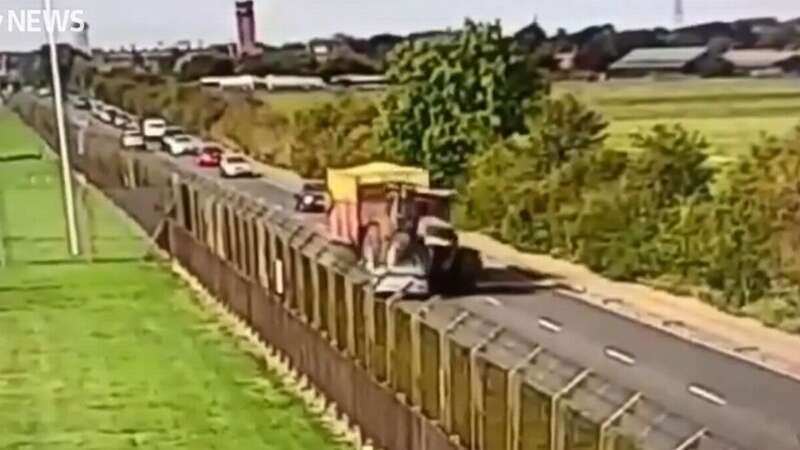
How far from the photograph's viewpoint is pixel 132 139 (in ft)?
226

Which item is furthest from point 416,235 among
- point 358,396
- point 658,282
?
point 358,396

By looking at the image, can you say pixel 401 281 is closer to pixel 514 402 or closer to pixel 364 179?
pixel 364 179

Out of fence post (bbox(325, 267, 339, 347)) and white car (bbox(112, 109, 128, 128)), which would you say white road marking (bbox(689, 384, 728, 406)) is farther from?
white car (bbox(112, 109, 128, 128))

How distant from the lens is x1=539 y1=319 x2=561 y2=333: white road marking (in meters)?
26.3

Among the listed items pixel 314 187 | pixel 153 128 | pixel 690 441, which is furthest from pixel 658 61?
pixel 690 441

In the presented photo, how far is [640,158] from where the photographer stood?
139 feet

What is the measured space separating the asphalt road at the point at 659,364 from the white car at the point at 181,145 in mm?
37087

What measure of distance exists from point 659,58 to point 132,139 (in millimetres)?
25792

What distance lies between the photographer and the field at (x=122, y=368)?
21.7m

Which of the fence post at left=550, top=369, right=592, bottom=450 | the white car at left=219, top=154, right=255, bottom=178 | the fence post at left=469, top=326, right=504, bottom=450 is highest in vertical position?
the fence post at left=550, top=369, right=592, bottom=450

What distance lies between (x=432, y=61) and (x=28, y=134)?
21.8 meters

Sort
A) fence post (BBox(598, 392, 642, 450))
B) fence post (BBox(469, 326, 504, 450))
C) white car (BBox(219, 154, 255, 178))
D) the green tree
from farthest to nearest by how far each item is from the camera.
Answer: white car (BBox(219, 154, 255, 178))
the green tree
fence post (BBox(469, 326, 504, 450))
fence post (BBox(598, 392, 642, 450))

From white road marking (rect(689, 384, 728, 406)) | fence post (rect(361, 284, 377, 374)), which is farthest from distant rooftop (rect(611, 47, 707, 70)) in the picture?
fence post (rect(361, 284, 377, 374))

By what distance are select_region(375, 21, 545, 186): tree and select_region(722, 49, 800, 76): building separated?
11099 millimetres
